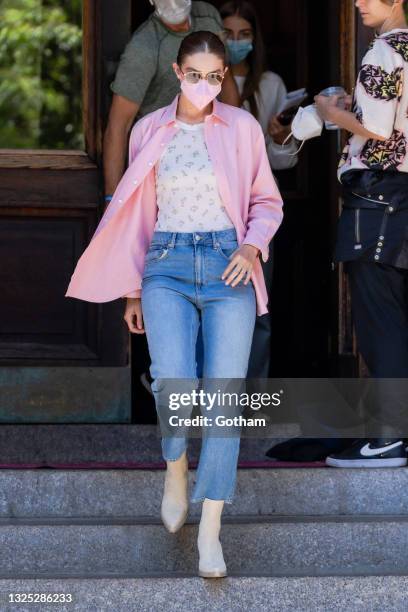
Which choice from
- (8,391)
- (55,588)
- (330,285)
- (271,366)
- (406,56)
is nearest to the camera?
(55,588)

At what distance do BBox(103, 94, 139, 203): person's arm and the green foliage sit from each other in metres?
0.65

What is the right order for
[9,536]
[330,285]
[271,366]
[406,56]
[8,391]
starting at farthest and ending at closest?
[271,366]
[330,285]
[8,391]
[406,56]
[9,536]

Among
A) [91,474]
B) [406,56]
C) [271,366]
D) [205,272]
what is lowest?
[271,366]

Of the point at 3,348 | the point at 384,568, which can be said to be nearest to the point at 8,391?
the point at 3,348

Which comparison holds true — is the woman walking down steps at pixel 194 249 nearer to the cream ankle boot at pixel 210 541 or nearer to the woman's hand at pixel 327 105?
the cream ankle boot at pixel 210 541

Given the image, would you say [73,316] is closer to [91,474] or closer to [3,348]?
[3,348]

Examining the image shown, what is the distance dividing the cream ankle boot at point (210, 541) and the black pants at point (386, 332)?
1.24 meters

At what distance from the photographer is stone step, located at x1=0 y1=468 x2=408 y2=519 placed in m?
5.32

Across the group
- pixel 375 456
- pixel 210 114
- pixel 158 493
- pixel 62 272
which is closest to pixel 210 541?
pixel 158 493

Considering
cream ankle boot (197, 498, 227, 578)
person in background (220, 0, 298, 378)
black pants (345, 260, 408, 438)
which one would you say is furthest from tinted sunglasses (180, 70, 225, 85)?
person in background (220, 0, 298, 378)

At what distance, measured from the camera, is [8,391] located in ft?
21.2

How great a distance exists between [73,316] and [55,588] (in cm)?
219

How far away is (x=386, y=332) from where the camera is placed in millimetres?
5570

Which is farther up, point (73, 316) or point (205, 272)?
point (205, 272)
